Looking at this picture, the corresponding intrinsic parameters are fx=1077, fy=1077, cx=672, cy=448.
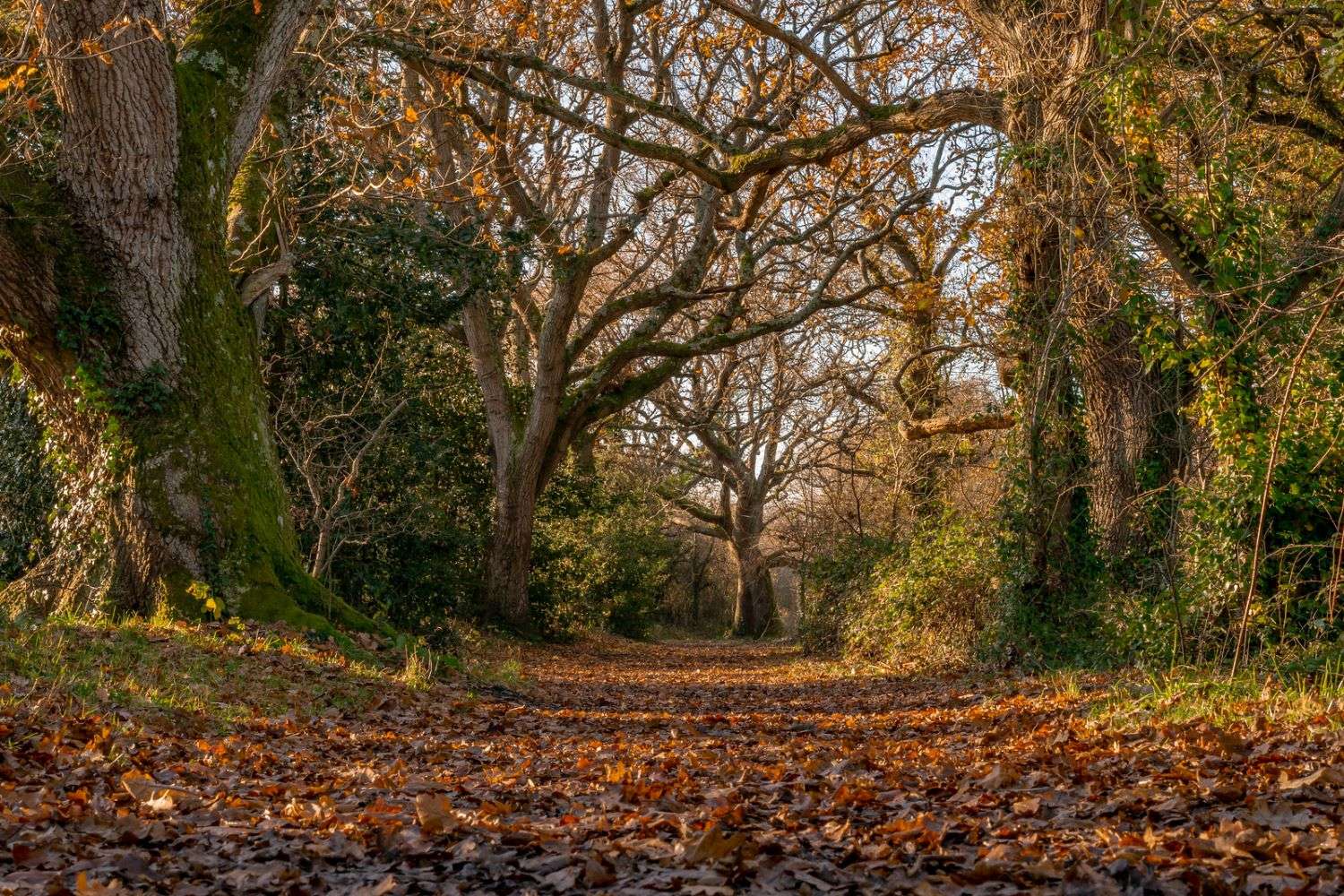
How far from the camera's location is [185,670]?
300 inches

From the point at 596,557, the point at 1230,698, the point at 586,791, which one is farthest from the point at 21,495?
the point at 596,557

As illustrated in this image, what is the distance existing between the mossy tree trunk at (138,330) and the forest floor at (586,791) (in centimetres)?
93

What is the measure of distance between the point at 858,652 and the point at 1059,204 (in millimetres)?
8359

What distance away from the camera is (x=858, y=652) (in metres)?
16.3

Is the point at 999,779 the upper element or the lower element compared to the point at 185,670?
upper

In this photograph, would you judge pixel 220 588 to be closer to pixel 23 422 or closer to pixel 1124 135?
pixel 23 422

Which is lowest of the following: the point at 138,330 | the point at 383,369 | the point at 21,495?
the point at 21,495

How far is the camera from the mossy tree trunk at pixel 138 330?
902 cm

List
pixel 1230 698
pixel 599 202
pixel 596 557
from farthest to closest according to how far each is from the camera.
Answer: pixel 596 557
pixel 599 202
pixel 1230 698

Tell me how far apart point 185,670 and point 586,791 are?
3.83 metres

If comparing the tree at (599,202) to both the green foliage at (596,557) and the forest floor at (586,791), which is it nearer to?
the green foliage at (596,557)

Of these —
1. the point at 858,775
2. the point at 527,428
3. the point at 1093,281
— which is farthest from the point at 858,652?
the point at 858,775

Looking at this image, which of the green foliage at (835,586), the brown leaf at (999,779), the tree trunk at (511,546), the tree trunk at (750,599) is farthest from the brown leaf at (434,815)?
the tree trunk at (750,599)

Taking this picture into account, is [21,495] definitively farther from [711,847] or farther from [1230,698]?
[1230,698]
